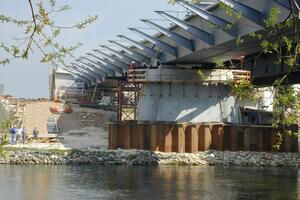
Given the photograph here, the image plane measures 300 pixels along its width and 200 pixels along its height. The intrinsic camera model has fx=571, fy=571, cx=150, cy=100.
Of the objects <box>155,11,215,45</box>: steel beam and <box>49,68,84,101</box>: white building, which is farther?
<box>49,68,84,101</box>: white building

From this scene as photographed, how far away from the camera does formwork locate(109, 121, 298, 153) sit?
44844 mm

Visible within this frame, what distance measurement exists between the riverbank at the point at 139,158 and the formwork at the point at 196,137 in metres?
1.08

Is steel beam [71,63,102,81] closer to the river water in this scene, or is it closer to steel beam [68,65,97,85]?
steel beam [68,65,97,85]

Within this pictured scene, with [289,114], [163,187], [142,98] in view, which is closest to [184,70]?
[142,98]

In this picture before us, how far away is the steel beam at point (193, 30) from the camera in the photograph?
33.9 m

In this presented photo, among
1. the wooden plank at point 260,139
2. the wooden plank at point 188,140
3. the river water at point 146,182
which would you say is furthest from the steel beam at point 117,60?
the river water at point 146,182

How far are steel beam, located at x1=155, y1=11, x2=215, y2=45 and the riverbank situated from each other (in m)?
12.0

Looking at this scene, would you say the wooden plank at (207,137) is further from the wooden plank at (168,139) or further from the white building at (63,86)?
the white building at (63,86)

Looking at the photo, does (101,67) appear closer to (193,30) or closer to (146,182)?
(193,30)

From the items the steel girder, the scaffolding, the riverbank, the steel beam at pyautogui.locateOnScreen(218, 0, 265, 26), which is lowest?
the riverbank

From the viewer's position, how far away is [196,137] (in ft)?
148

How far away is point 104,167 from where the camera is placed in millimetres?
39875

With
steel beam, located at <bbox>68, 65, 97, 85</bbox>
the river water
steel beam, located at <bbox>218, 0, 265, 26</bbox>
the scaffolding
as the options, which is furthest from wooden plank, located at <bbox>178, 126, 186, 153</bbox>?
steel beam, located at <bbox>68, 65, 97, 85</bbox>

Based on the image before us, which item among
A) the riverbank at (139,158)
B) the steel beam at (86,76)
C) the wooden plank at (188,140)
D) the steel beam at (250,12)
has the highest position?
the steel beam at (86,76)
